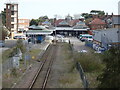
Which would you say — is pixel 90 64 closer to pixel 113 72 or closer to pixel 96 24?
pixel 113 72

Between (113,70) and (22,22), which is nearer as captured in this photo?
(113,70)

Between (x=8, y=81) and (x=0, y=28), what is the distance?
3030 centimetres

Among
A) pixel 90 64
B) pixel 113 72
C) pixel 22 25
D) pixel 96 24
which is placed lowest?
pixel 90 64

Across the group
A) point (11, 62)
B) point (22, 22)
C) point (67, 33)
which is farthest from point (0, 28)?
point (22, 22)

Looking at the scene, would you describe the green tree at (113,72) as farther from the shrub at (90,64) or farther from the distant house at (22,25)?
the distant house at (22,25)

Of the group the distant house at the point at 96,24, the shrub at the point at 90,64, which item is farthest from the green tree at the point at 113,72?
the distant house at the point at 96,24

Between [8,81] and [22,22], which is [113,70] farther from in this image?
[22,22]

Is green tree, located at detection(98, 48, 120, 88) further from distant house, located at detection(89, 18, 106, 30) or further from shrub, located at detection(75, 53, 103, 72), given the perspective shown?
distant house, located at detection(89, 18, 106, 30)

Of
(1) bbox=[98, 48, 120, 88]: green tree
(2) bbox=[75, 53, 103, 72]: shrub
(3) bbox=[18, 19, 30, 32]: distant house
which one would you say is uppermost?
(3) bbox=[18, 19, 30, 32]: distant house

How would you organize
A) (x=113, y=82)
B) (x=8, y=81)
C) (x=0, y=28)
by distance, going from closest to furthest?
(x=113, y=82)
(x=8, y=81)
(x=0, y=28)

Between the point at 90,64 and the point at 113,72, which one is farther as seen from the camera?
the point at 90,64

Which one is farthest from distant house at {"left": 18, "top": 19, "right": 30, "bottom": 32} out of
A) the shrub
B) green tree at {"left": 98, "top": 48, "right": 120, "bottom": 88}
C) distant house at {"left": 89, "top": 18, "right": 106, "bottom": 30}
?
green tree at {"left": 98, "top": 48, "right": 120, "bottom": 88}

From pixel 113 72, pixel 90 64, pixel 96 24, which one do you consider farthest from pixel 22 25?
pixel 113 72

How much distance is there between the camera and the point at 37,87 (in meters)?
18.3
